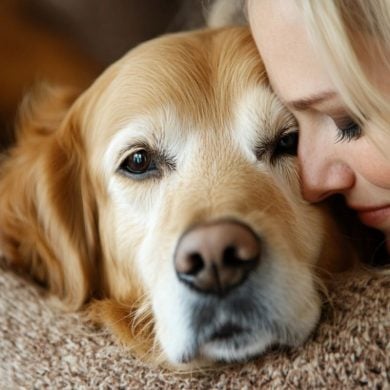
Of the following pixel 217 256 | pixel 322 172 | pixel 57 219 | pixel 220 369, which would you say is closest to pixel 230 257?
pixel 217 256

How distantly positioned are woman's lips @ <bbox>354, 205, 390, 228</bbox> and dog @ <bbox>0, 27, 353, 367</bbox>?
0.32 feet

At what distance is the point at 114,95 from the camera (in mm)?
1727

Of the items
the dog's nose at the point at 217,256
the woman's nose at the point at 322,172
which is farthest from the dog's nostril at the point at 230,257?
the woman's nose at the point at 322,172

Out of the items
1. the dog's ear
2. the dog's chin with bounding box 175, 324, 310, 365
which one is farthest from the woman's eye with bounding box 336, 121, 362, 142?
the dog's ear

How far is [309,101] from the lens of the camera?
1448 mm

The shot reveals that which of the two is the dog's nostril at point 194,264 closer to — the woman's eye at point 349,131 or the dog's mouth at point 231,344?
the dog's mouth at point 231,344

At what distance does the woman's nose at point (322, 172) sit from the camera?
59.3 inches

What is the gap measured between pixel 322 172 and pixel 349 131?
0.13 m

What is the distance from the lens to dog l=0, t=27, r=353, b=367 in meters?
1.34

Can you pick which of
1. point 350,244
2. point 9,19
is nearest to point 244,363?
point 350,244

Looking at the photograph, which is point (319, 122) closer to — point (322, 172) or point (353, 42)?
point (322, 172)

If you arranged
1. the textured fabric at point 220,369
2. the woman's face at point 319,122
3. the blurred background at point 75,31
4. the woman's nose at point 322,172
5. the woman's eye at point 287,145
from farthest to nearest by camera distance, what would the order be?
the blurred background at point 75,31 → the woman's eye at point 287,145 → the woman's nose at point 322,172 → the woman's face at point 319,122 → the textured fabric at point 220,369

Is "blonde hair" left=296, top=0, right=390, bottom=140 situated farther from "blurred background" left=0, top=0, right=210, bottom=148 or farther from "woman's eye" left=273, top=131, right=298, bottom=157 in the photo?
"blurred background" left=0, top=0, right=210, bottom=148

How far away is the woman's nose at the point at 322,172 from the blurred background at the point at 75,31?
1.23 meters
